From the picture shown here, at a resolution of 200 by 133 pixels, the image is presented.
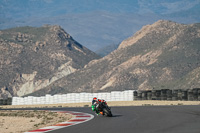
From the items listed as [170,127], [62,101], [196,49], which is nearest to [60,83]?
[196,49]

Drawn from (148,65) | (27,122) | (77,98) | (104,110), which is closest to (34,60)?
(148,65)

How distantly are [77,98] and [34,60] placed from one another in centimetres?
11077

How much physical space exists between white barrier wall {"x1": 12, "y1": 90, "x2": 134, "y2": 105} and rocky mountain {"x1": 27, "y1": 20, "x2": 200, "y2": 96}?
156ft

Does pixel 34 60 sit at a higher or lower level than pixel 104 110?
higher

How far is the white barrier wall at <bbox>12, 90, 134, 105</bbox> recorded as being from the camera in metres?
55.5

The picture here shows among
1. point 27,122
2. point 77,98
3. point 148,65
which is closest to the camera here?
point 27,122

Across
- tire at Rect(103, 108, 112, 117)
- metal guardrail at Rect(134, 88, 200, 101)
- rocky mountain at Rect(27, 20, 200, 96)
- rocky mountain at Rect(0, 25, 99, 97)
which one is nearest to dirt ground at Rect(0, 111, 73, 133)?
tire at Rect(103, 108, 112, 117)

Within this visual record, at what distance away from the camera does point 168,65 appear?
126125mm

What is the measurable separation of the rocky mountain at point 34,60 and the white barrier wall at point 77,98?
292ft

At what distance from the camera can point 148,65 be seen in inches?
5162

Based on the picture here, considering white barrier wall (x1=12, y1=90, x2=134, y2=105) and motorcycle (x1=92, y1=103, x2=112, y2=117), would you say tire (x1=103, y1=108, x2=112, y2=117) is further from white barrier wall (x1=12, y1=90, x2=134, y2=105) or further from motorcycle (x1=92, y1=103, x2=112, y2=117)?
white barrier wall (x1=12, y1=90, x2=134, y2=105)

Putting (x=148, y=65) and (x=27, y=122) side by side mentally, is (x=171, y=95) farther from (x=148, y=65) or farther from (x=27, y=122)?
(x=148, y=65)

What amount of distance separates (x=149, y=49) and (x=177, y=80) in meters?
30.1

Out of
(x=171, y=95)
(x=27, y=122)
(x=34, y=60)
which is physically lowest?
(x=27, y=122)
